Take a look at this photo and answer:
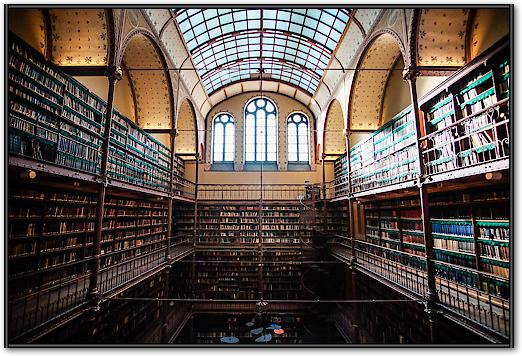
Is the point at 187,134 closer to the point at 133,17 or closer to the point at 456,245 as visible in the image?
the point at 133,17

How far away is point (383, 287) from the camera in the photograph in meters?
6.47

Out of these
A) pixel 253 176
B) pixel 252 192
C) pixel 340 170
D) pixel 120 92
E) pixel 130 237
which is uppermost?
pixel 120 92

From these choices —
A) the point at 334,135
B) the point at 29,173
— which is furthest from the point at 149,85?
the point at 334,135

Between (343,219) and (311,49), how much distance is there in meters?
7.27

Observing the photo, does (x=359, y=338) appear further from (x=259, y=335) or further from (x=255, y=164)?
(x=255, y=164)

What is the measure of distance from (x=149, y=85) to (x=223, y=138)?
6381mm

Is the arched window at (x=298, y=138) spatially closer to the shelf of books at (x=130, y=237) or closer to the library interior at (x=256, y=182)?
the library interior at (x=256, y=182)

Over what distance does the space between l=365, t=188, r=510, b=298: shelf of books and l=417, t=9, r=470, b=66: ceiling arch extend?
111 inches

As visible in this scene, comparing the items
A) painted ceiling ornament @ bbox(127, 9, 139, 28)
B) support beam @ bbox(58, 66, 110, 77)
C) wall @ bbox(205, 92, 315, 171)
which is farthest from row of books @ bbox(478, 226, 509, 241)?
wall @ bbox(205, 92, 315, 171)

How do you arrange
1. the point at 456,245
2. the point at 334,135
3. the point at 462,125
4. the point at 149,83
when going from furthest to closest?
the point at 334,135 → the point at 149,83 → the point at 456,245 → the point at 462,125

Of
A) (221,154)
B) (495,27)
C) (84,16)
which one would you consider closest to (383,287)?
(495,27)

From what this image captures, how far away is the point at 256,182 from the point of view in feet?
48.7

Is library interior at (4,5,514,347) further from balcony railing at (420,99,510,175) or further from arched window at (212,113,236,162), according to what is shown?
arched window at (212,113,236,162)

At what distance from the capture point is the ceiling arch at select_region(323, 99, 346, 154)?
44.4 ft
